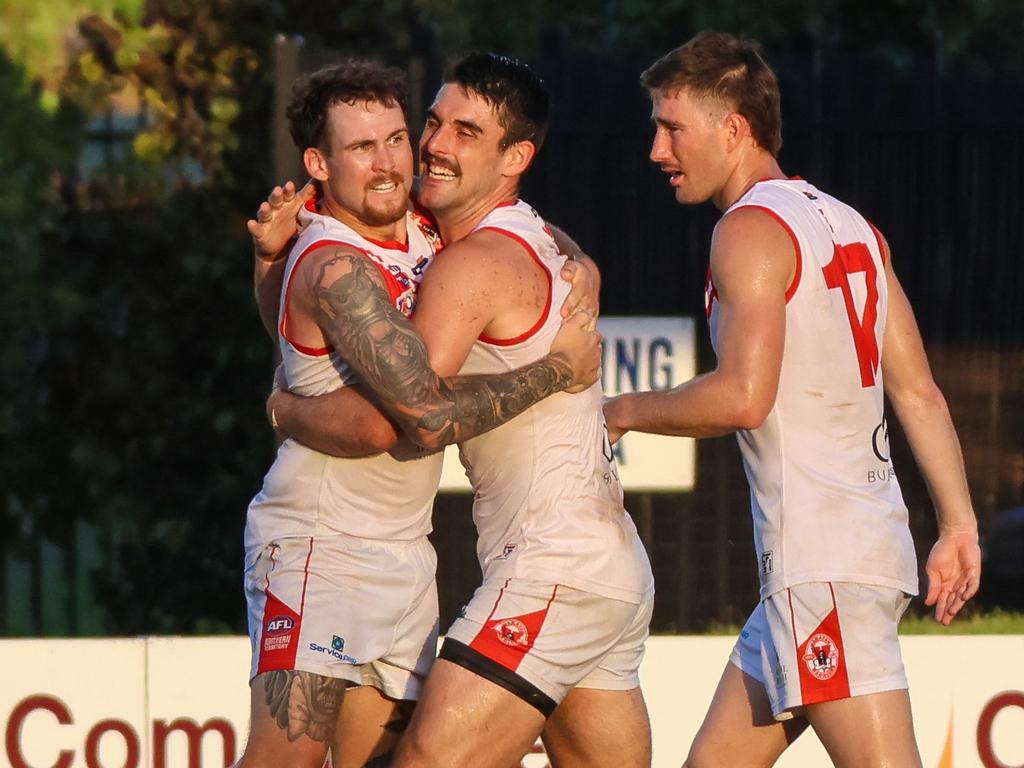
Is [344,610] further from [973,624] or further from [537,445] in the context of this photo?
[973,624]

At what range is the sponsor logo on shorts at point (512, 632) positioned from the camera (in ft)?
13.0

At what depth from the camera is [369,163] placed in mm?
4234

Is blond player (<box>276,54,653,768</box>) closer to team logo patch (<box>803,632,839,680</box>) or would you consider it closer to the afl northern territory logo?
team logo patch (<box>803,632,839,680</box>)

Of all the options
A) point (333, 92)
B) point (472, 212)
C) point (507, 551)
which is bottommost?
point (507, 551)

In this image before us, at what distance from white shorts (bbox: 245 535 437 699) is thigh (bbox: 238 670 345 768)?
29mm

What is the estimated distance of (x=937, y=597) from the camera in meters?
4.34

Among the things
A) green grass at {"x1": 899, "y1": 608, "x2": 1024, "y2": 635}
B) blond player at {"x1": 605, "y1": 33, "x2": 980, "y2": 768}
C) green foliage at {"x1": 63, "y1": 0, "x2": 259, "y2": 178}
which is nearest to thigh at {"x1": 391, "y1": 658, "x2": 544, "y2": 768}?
blond player at {"x1": 605, "y1": 33, "x2": 980, "y2": 768}

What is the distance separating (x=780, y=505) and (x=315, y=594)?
3.49 feet

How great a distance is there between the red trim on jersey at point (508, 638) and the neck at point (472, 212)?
35.3 inches

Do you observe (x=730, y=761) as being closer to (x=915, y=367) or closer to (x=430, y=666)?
(x=430, y=666)

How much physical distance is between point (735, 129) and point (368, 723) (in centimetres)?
165

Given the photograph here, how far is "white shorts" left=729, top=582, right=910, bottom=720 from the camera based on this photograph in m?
4.00

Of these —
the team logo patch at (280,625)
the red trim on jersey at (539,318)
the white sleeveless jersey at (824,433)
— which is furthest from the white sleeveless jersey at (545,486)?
the team logo patch at (280,625)

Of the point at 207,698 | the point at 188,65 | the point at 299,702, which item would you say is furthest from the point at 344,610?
the point at 188,65
